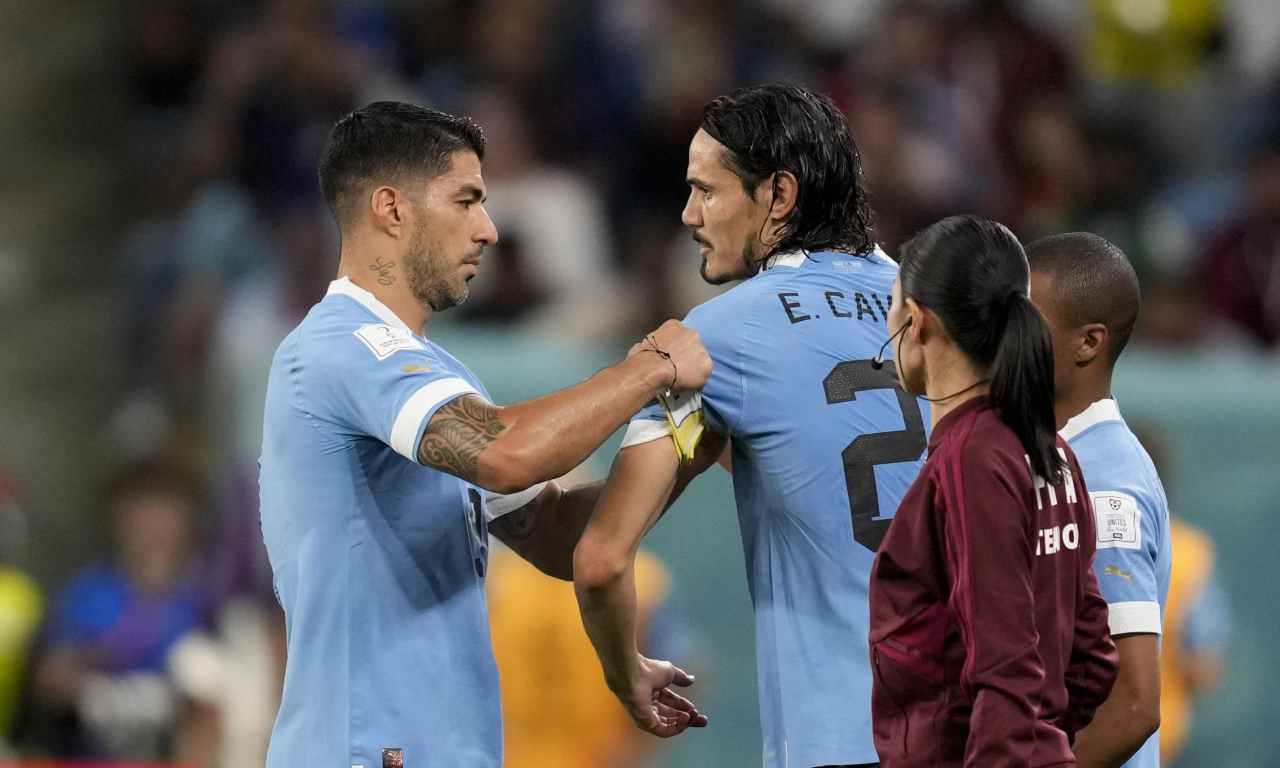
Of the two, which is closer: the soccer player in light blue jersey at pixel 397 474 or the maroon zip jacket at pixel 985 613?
the maroon zip jacket at pixel 985 613

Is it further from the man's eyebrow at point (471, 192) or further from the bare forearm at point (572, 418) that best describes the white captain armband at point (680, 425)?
the man's eyebrow at point (471, 192)

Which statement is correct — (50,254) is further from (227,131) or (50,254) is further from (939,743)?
(939,743)

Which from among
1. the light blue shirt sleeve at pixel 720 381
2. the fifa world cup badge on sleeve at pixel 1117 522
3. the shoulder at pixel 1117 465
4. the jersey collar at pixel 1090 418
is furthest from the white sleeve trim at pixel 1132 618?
the light blue shirt sleeve at pixel 720 381

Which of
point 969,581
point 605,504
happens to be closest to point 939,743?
point 969,581

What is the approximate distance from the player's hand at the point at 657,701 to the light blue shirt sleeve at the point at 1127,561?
927mm

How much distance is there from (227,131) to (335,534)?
6.85 m

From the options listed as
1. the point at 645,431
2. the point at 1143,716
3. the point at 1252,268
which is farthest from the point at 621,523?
the point at 1252,268

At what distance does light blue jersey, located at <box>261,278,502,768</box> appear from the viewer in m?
3.64

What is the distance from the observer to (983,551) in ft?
9.67

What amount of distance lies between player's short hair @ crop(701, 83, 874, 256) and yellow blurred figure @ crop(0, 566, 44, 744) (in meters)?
5.55

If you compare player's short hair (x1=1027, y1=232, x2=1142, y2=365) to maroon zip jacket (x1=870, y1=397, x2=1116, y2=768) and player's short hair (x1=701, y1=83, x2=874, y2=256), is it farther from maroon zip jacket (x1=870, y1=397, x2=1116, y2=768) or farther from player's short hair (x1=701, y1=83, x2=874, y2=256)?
maroon zip jacket (x1=870, y1=397, x2=1116, y2=768)

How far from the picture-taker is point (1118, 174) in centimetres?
913

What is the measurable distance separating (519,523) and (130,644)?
4.45m

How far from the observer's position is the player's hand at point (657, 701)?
3.98m
